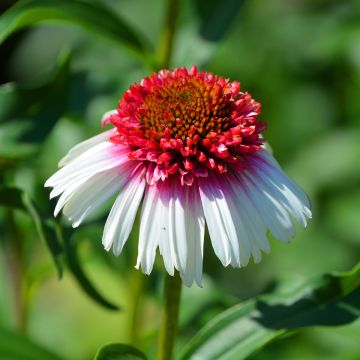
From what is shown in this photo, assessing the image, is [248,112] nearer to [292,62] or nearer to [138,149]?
[138,149]

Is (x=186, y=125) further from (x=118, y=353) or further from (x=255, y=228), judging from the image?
(x=118, y=353)

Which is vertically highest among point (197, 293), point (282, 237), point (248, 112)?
point (248, 112)

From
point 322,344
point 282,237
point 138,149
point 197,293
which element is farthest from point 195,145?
point 322,344

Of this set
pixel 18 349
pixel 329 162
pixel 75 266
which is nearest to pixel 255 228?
pixel 75 266

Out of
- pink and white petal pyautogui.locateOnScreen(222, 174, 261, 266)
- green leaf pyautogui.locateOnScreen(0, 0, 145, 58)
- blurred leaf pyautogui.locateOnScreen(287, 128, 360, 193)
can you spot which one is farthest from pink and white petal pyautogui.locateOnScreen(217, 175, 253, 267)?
blurred leaf pyautogui.locateOnScreen(287, 128, 360, 193)

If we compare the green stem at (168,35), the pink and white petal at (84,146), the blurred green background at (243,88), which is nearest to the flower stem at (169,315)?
the pink and white petal at (84,146)

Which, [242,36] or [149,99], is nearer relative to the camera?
[149,99]

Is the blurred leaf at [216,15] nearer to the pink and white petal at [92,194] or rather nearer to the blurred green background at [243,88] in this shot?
the blurred green background at [243,88]
